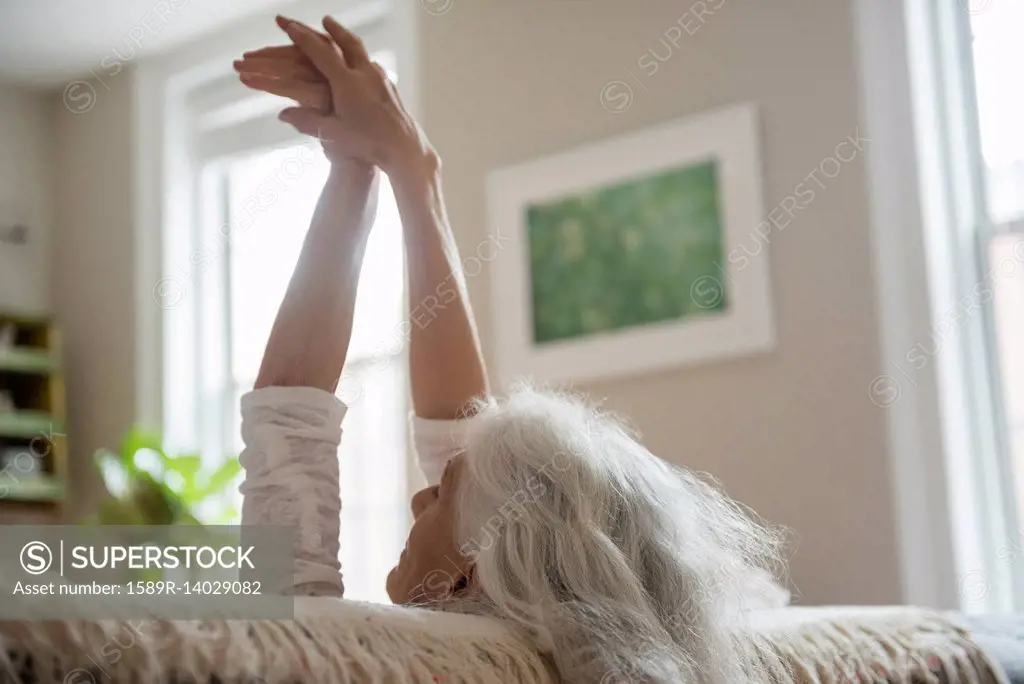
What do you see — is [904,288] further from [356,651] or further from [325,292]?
[356,651]

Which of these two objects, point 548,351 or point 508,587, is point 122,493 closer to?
point 548,351

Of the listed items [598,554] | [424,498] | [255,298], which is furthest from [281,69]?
[255,298]

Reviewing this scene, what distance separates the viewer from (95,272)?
531 centimetres

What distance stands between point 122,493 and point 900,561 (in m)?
2.70

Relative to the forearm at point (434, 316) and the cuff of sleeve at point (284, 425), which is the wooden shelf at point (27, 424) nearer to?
the forearm at point (434, 316)

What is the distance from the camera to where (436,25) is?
4242 millimetres

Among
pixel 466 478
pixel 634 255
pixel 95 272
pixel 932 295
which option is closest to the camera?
pixel 466 478

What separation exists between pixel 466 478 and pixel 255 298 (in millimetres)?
3750

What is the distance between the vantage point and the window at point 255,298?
441cm

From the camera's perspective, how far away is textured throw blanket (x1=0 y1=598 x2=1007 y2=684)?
80cm

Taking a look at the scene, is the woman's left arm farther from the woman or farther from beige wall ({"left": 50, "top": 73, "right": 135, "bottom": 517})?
beige wall ({"left": 50, "top": 73, "right": 135, "bottom": 517})

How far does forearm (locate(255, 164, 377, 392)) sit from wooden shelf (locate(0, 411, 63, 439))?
3.65 metres

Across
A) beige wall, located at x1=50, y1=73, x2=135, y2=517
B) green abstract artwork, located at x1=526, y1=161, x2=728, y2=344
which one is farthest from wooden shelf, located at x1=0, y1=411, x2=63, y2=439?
green abstract artwork, located at x1=526, y1=161, x2=728, y2=344

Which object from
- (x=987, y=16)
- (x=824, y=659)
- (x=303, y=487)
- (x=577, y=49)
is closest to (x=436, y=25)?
(x=577, y=49)
